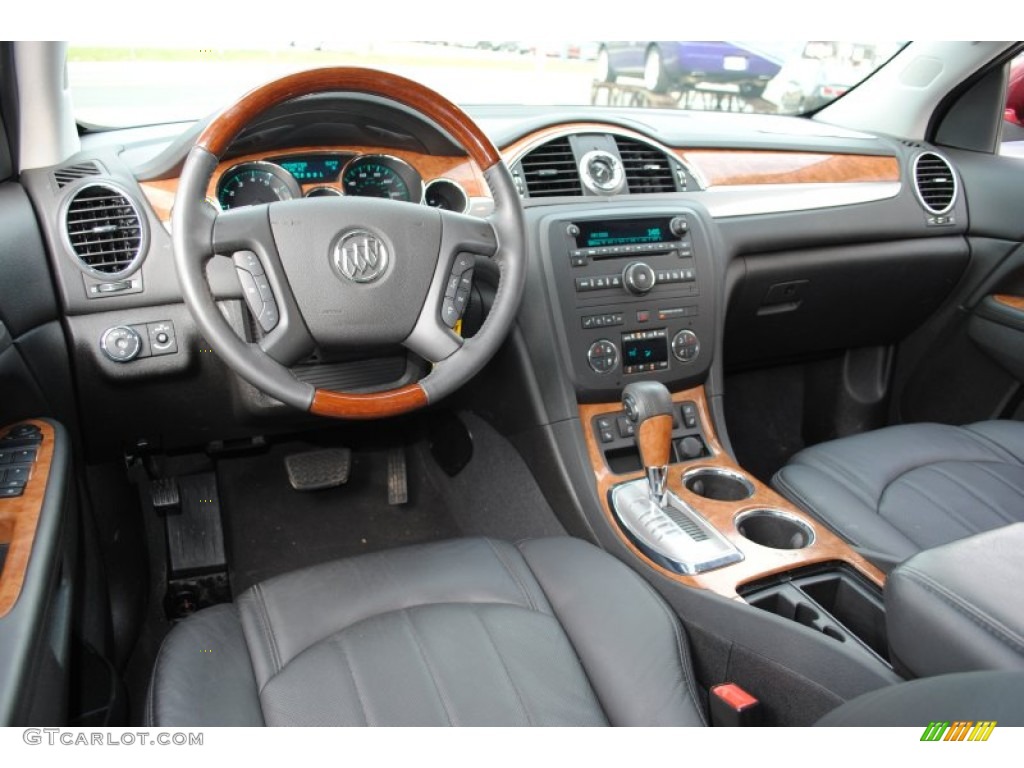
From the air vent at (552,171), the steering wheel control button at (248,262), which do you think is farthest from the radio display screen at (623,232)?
the steering wheel control button at (248,262)

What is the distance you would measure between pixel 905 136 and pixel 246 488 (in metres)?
2.28

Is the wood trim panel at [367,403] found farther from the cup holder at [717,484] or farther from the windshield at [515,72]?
the cup holder at [717,484]

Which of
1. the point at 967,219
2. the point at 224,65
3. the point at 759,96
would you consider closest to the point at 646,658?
the point at 224,65

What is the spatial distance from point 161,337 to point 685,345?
117cm

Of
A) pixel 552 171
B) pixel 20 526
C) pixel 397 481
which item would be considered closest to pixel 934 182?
pixel 552 171

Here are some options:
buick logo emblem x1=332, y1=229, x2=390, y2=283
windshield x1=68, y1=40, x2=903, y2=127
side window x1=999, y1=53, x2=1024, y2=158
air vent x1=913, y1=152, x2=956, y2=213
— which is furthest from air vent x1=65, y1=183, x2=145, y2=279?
side window x1=999, y1=53, x2=1024, y2=158

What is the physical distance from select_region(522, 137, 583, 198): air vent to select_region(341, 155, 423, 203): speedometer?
1.01 ft

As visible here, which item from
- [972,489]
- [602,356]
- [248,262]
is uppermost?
[248,262]

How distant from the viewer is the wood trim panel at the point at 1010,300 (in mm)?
2623

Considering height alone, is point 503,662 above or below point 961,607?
below

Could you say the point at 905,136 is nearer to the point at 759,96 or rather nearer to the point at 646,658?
the point at 759,96

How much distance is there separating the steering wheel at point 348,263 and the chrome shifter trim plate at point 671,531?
1.61ft

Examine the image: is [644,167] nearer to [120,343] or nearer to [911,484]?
[911,484]

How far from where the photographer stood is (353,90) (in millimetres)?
1484
